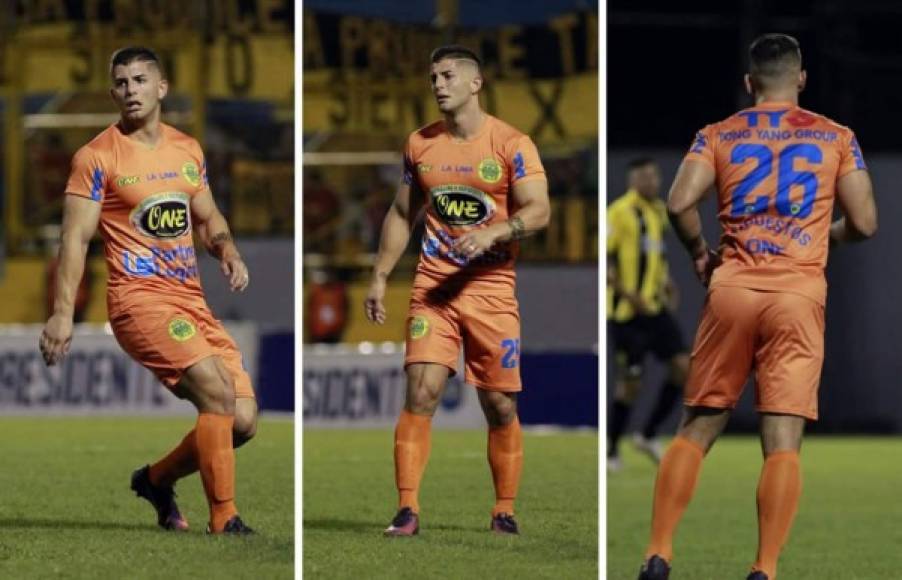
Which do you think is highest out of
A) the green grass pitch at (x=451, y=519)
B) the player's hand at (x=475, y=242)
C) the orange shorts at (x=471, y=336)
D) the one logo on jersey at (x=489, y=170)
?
the one logo on jersey at (x=489, y=170)

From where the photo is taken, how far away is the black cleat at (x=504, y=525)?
5.93 meters

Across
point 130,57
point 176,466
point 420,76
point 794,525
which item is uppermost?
point 420,76

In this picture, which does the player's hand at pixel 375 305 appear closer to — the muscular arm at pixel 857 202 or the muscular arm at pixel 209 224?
the muscular arm at pixel 209 224

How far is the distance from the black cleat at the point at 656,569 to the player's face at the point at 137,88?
172 cm

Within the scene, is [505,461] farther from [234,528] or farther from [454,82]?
[454,82]

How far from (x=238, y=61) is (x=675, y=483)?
12.9 metres

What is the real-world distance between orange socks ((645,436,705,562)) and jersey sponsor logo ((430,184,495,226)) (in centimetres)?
95

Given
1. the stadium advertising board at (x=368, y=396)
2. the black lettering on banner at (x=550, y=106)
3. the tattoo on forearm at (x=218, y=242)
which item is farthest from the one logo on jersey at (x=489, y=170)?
the black lettering on banner at (x=550, y=106)

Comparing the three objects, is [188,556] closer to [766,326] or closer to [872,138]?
[766,326]

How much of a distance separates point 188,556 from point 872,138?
10294mm

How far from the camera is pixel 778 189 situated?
5.01m

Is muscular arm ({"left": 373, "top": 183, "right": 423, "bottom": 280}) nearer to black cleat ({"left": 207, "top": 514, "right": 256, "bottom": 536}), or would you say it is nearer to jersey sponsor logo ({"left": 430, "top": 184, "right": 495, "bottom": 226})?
jersey sponsor logo ({"left": 430, "top": 184, "right": 495, "bottom": 226})

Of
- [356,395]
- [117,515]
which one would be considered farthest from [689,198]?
[356,395]

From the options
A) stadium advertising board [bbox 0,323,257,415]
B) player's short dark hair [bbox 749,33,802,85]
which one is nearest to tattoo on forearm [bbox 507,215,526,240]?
player's short dark hair [bbox 749,33,802,85]
